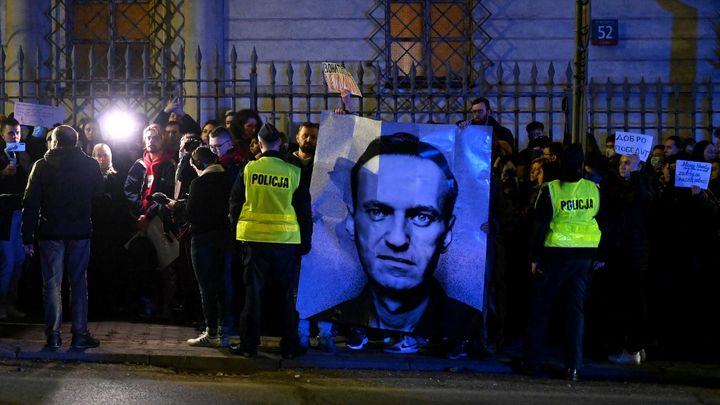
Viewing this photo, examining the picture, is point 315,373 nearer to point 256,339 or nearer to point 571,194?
point 256,339

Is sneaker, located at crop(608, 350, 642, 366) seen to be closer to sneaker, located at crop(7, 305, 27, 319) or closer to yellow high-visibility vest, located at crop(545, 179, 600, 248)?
yellow high-visibility vest, located at crop(545, 179, 600, 248)

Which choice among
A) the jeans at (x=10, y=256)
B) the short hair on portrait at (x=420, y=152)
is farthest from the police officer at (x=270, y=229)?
the jeans at (x=10, y=256)

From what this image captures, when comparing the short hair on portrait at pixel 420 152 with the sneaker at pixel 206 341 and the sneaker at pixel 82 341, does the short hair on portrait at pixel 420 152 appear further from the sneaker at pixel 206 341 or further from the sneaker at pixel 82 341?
the sneaker at pixel 82 341

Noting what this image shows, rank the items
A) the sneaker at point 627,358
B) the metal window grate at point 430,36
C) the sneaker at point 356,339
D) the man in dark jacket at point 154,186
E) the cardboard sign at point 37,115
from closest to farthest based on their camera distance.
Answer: the sneaker at point 627,358, the sneaker at point 356,339, the man in dark jacket at point 154,186, the cardboard sign at point 37,115, the metal window grate at point 430,36

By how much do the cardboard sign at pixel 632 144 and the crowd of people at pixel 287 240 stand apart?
0.39 feet

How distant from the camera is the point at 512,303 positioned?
10461mm

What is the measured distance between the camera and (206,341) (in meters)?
9.82

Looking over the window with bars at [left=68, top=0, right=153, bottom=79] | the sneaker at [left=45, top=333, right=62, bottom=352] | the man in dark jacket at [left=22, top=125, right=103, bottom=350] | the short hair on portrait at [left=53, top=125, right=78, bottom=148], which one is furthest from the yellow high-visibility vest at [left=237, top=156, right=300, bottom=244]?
the window with bars at [left=68, top=0, right=153, bottom=79]

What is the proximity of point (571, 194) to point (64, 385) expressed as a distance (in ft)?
14.2

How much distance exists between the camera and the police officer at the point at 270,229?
9125 millimetres

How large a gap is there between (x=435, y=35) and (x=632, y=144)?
683 centimetres

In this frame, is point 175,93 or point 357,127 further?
point 175,93

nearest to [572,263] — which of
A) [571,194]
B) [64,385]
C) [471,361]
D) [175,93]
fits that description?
[571,194]

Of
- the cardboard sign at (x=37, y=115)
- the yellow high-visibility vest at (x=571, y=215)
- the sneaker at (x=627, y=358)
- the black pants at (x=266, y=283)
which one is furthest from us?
the cardboard sign at (x=37, y=115)
